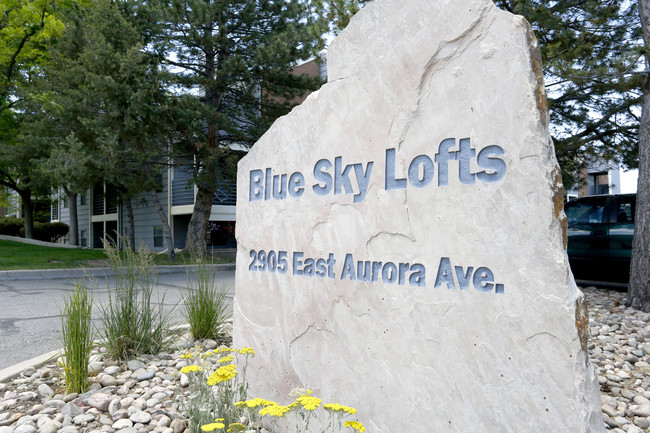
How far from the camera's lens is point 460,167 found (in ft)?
7.82

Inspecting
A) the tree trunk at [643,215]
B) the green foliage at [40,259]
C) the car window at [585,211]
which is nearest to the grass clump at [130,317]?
the tree trunk at [643,215]

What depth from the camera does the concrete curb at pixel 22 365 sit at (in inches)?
153

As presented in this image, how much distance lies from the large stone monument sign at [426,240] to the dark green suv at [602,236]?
709cm

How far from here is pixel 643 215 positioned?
6191 mm

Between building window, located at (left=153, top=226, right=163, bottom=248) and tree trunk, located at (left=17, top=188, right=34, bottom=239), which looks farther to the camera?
tree trunk, located at (left=17, top=188, right=34, bottom=239)

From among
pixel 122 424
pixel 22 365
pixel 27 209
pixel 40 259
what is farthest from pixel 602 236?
pixel 27 209

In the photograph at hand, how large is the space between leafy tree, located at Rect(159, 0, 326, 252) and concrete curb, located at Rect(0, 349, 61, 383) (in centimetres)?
856

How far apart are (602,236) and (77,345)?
812 centimetres

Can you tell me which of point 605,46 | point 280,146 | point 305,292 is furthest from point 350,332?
point 605,46

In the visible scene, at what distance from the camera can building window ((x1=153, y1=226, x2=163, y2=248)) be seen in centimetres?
2014

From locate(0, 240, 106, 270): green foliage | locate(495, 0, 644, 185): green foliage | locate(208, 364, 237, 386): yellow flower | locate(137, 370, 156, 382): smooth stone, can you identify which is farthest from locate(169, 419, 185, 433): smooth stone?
locate(0, 240, 106, 270): green foliage

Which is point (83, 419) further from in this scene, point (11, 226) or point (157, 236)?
point (11, 226)

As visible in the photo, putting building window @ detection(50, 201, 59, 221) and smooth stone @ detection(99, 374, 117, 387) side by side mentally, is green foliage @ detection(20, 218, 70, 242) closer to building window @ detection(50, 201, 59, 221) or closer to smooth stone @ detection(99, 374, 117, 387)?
building window @ detection(50, 201, 59, 221)

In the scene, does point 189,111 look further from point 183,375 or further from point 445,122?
point 445,122
